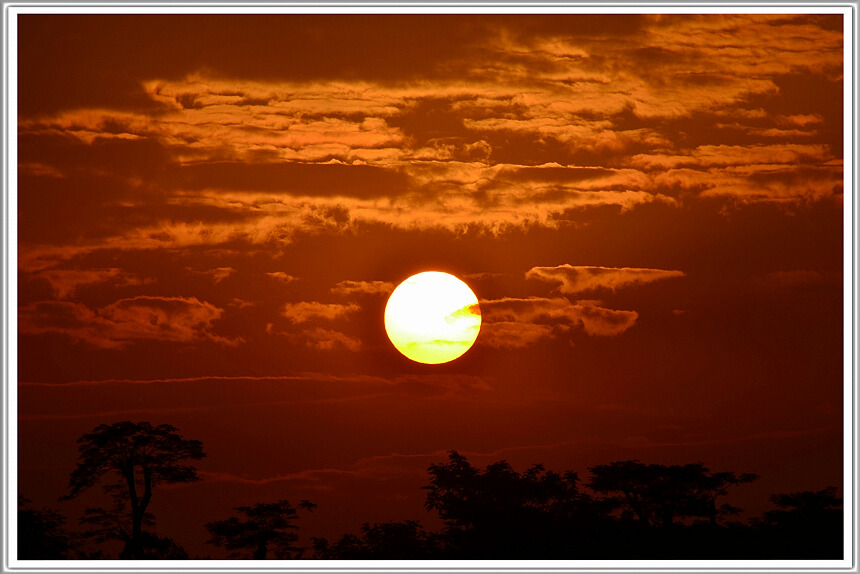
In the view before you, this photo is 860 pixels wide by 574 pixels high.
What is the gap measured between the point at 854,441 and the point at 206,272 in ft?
73.3

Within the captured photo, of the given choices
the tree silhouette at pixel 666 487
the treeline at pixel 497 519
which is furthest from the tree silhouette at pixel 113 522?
the tree silhouette at pixel 666 487

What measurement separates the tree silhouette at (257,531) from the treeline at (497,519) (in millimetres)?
35

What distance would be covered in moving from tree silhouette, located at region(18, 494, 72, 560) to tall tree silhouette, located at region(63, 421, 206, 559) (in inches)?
62.5

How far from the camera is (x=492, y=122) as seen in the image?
35812mm

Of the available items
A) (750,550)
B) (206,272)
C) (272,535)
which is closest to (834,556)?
(750,550)

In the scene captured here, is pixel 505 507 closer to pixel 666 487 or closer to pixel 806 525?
pixel 666 487

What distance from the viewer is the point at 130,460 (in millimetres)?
38156

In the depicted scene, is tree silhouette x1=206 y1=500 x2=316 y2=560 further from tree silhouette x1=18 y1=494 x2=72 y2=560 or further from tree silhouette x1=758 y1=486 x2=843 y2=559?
tree silhouette x1=758 y1=486 x2=843 y2=559

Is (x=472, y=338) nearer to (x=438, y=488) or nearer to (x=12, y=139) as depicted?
(x=438, y=488)

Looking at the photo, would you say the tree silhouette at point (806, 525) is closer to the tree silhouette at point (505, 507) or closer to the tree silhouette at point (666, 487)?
the tree silhouette at point (666, 487)

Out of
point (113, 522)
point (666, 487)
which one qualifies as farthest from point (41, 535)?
point (666, 487)

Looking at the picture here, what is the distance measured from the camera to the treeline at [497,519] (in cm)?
3512

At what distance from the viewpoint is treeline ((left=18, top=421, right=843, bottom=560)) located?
35125 mm

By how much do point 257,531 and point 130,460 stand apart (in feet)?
17.0
